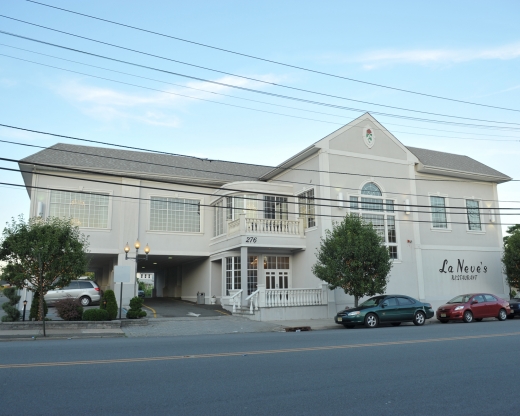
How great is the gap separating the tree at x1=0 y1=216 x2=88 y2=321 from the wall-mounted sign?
20801mm

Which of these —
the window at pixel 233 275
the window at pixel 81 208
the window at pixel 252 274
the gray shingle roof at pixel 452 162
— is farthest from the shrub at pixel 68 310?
the gray shingle roof at pixel 452 162

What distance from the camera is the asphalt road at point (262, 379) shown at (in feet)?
20.1

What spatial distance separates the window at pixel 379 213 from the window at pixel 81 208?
1426cm

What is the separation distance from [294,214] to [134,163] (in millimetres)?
10271

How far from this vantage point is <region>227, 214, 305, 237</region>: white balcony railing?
2492cm

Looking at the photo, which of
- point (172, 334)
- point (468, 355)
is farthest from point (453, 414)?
point (172, 334)

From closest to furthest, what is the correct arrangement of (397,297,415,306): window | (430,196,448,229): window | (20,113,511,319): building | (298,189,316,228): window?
1. (397,297,415,306): window
2. (20,113,511,319): building
3. (298,189,316,228): window
4. (430,196,448,229): window

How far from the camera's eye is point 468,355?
10430 millimetres

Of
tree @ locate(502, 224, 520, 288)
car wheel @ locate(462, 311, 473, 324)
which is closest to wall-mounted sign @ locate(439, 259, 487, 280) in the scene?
tree @ locate(502, 224, 520, 288)

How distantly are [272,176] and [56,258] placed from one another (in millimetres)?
15136

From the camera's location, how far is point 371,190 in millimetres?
27453

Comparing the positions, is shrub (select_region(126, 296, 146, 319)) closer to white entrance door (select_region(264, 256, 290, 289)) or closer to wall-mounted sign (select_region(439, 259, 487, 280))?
white entrance door (select_region(264, 256, 290, 289))

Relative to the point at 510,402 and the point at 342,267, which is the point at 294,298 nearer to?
the point at 342,267

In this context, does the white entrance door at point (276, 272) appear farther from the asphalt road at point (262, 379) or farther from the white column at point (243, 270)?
the asphalt road at point (262, 379)
